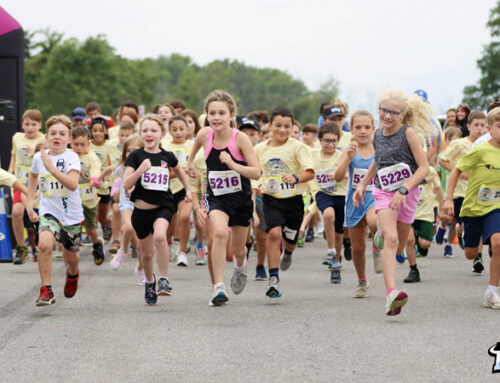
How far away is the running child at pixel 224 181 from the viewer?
30.7 feet

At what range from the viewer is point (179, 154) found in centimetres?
1446

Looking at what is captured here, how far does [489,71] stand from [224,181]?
70440 mm

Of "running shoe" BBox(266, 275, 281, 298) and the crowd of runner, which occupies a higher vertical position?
the crowd of runner

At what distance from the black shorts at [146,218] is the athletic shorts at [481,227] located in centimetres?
294

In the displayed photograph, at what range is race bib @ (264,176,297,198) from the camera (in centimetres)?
1066

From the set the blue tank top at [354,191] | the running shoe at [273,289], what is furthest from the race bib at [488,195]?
the running shoe at [273,289]

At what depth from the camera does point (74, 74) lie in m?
85.8

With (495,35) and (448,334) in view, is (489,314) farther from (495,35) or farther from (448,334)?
(495,35)

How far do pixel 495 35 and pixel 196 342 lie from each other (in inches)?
2887

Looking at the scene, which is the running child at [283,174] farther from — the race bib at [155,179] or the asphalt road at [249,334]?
the race bib at [155,179]

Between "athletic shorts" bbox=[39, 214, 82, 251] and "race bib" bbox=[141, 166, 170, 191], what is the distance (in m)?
0.82

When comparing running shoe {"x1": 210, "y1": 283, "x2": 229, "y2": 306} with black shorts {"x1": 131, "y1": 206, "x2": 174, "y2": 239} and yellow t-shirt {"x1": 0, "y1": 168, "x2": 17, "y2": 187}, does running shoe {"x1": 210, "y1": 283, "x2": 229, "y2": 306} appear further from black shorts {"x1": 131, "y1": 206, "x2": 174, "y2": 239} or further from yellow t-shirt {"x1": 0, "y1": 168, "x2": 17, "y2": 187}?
yellow t-shirt {"x1": 0, "y1": 168, "x2": 17, "y2": 187}

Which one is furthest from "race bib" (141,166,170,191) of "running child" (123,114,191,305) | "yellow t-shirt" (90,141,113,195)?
"yellow t-shirt" (90,141,113,195)

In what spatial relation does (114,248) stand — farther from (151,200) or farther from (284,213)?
(151,200)
